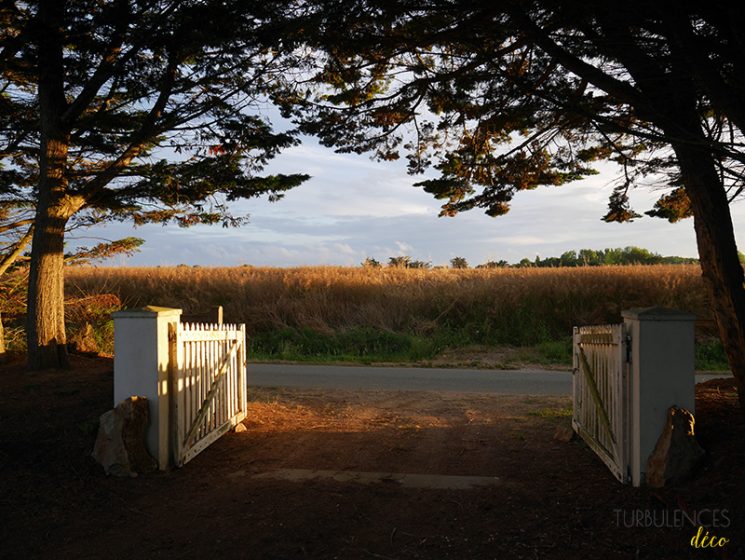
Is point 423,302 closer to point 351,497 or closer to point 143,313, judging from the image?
point 143,313

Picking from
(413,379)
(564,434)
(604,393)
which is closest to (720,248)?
(604,393)

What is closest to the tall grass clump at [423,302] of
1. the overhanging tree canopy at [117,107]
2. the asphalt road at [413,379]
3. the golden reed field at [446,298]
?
the golden reed field at [446,298]

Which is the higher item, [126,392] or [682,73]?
[682,73]

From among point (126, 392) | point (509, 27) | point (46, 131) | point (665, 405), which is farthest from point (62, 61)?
point (665, 405)

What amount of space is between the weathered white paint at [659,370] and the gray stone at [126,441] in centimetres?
449

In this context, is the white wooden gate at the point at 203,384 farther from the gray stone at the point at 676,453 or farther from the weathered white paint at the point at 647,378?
the gray stone at the point at 676,453

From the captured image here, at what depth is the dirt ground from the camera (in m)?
4.32

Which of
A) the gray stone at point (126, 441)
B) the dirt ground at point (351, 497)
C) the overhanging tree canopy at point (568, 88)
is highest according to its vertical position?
the overhanging tree canopy at point (568, 88)

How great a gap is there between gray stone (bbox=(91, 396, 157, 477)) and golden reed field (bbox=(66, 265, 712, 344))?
1292 cm

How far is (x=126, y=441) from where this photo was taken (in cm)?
588

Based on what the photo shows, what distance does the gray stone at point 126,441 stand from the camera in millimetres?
5848

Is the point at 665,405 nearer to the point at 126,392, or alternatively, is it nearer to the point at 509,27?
the point at 509,27

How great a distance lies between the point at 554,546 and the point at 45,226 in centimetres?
856

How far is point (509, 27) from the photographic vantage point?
6.52 m
